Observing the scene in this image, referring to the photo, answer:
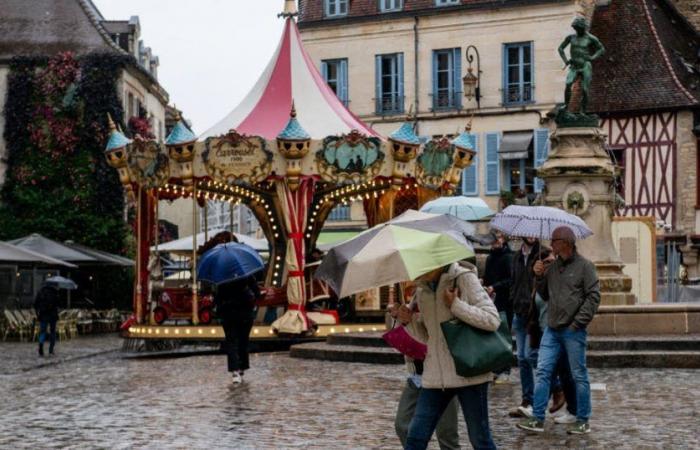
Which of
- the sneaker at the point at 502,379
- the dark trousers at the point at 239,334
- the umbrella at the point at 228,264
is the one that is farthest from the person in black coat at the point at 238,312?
the sneaker at the point at 502,379

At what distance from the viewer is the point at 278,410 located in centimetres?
1157

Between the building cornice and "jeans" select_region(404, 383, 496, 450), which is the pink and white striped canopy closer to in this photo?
the building cornice

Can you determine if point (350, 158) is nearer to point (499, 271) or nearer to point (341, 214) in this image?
point (499, 271)

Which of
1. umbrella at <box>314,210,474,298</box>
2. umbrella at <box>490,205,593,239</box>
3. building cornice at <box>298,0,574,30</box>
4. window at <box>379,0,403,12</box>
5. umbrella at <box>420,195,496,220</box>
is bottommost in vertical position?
umbrella at <box>314,210,474,298</box>

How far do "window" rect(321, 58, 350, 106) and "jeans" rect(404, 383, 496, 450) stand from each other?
103 feet

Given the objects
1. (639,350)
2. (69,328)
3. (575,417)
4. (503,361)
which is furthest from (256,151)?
(503,361)

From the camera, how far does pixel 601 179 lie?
18359 millimetres

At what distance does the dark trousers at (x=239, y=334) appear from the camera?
14.4m

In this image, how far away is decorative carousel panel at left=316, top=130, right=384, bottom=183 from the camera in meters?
21.5

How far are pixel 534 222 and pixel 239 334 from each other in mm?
4381

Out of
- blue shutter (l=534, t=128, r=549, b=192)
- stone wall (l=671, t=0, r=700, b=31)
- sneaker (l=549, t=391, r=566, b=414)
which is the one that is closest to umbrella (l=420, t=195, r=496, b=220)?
sneaker (l=549, t=391, r=566, b=414)

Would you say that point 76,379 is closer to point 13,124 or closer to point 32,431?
point 32,431

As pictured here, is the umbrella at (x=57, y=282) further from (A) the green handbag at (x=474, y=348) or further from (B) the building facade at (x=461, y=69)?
(A) the green handbag at (x=474, y=348)

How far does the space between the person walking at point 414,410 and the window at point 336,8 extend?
31.8 m
